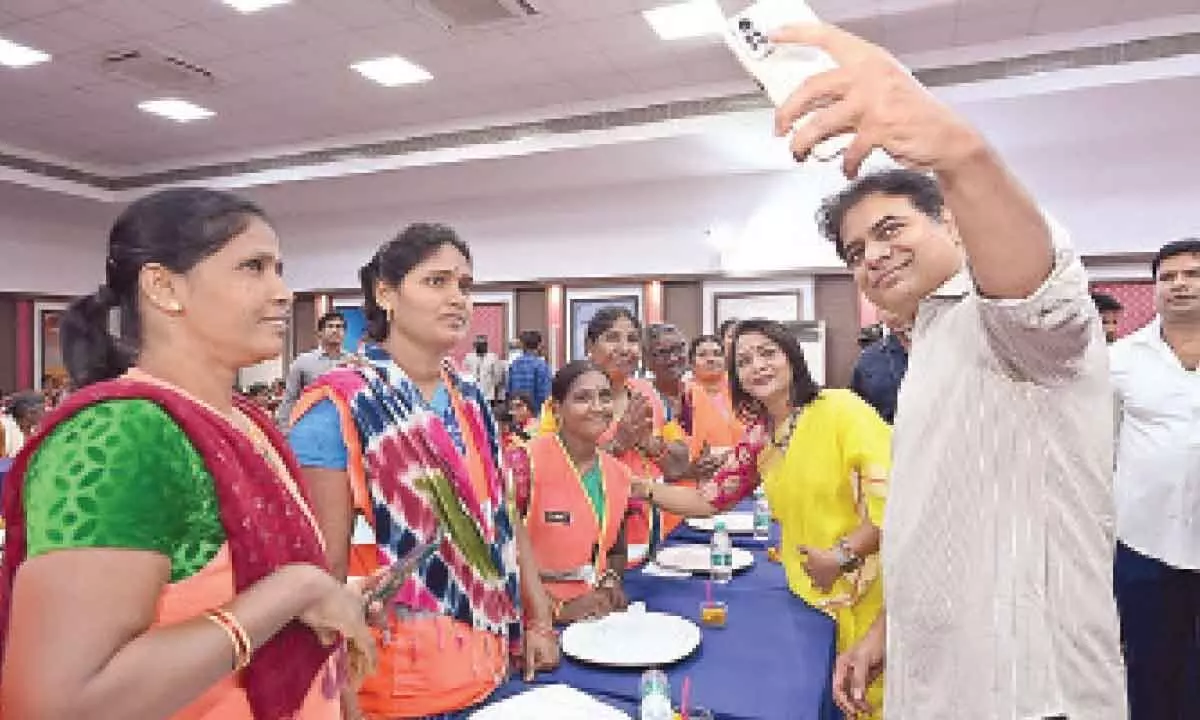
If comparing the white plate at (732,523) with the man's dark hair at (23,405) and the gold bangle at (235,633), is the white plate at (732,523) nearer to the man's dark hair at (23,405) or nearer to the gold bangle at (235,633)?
the gold bangle at (235,633)

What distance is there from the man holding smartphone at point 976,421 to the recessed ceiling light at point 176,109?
7494mm

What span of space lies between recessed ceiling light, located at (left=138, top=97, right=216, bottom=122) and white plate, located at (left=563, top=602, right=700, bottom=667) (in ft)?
23.2

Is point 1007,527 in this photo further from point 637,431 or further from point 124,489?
point 637,431

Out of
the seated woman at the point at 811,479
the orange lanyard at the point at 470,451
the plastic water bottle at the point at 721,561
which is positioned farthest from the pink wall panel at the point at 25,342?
the plastic water bottle at the point at 721,561

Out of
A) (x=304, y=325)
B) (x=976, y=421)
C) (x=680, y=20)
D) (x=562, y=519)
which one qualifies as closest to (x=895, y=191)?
(x=976, y=421)

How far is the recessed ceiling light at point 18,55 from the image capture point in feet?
18.0

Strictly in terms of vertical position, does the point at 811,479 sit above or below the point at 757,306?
below

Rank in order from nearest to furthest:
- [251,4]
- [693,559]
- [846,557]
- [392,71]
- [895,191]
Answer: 1. [895,191]
2. [846,557]
3. [693,559]
4. [251,4]
5. [392,71]

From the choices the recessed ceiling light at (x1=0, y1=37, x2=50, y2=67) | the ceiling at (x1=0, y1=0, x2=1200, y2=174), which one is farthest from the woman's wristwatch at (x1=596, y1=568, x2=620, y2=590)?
the recessed ceiling light at (x1=0, y1=37, x2=50, y2=67)

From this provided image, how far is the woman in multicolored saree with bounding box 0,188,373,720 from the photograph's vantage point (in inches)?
28.8

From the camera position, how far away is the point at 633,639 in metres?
1.59

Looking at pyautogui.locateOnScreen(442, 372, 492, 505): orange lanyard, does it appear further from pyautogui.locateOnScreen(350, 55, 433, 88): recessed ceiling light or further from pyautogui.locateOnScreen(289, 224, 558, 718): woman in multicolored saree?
pyautogui.locateOnScreen(350, 55, 433, 88): recessed ceiling light

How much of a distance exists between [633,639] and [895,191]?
109 centimetres

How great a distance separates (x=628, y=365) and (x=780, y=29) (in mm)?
2968
